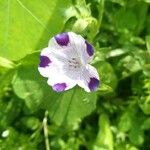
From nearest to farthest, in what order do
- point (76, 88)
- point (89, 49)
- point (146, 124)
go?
point (89, 49)
point (76, 88)
point (146, 124)

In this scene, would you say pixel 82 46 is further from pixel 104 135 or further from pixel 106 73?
pixel 104 135

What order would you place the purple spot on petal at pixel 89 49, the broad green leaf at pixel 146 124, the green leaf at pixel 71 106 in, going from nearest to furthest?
1. the purple spot on petal at pixel 89 49
2. the green leaf at pixel 71 106
3. the broad green leaf at pixel 146 124

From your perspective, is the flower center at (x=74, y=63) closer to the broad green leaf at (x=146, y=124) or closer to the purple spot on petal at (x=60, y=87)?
the purple spot on petal at (x=60, y=87)

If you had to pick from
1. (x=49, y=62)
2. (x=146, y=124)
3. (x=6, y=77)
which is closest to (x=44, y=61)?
(x=49, y=62)

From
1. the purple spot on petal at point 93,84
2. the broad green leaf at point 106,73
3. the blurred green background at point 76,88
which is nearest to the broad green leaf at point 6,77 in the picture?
the blurred green background at point 76,88

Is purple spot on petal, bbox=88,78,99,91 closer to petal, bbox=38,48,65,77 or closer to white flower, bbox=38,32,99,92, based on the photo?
white flower, bbox=38,32,99,92
